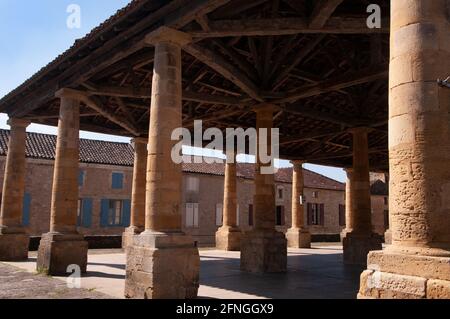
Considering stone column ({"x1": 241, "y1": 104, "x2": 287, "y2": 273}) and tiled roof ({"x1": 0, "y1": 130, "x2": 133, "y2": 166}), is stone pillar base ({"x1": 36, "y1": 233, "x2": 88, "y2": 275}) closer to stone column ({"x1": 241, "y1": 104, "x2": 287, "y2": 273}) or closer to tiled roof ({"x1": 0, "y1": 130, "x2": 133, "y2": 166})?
stone column ({"x1": 241, "y1": 104, "x2": 287, "y2": 273})

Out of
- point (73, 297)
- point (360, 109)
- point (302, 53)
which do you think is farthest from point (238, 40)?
point (73, 297)

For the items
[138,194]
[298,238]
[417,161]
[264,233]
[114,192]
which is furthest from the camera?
[114,192]

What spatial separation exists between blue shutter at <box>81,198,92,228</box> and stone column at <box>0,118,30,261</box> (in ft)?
35.5

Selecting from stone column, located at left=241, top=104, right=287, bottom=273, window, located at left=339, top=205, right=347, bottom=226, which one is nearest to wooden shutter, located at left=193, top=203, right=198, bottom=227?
Answer: window, located at left=339, top=205, right=347, bottom=226

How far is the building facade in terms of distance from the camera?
78.8 feet

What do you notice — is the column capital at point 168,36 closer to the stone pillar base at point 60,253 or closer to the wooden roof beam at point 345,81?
the wooden roof beam at point 345,81

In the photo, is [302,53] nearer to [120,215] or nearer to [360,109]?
[360,109]

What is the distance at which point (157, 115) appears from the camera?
7.86 meters

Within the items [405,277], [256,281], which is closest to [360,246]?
[256,281]

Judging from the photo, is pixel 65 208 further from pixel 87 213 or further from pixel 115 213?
pixel 115 213

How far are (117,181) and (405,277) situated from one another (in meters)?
24.4

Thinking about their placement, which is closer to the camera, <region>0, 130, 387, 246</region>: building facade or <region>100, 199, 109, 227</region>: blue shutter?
<region>0, 130, 387, 246</region>: building facade

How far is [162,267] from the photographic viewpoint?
23.6 ft
